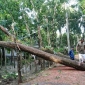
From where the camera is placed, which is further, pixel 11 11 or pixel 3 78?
pixel 11 11

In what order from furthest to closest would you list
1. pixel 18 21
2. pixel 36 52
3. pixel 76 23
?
pixel 76 23 → pixel 18 21 → pixel 36 52

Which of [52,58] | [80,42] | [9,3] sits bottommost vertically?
[52,58]

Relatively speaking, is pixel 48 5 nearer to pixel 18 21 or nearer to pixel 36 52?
pixel 18 21

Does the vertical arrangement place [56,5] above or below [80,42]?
above

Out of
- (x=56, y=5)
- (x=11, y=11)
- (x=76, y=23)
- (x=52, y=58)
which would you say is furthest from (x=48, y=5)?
(x=76, y=23)

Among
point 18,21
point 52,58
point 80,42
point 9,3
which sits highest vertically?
point 9,3

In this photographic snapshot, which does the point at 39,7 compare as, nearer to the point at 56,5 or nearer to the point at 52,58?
the point at 56,5

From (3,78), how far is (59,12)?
24.5 meters

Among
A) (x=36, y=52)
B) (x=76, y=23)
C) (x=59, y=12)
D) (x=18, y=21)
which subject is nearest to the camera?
(x=36, y=52)

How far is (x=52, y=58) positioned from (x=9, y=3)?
15.0m

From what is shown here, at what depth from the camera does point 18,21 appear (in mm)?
29266

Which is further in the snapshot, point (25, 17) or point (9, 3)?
point (25, 17)

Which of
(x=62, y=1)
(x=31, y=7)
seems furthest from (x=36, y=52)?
(x=62, y=1)

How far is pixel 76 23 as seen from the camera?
5628 centimetres
